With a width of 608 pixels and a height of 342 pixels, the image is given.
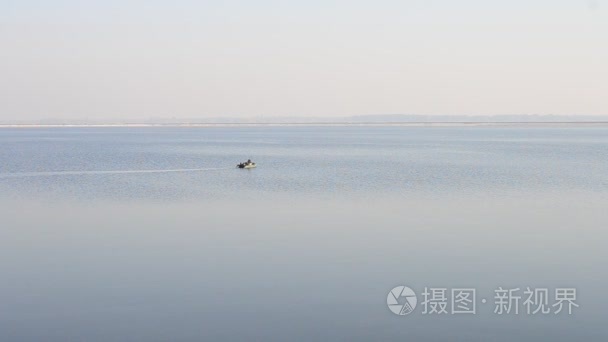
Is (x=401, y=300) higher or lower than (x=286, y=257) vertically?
lower

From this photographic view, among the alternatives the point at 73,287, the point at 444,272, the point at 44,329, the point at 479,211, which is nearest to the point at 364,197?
the point at 479,211

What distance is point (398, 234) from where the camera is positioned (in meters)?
26.3

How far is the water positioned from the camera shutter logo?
0.75 ft

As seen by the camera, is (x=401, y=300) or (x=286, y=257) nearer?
(x=401, y=300)

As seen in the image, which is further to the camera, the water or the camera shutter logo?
the camera shutter logo

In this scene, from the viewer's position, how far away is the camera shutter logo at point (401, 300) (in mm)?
16891

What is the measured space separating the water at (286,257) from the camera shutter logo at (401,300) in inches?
9.0

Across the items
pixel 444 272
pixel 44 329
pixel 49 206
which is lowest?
pixel 44 329

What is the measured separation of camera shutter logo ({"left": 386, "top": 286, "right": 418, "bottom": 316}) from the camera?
55.4 feet

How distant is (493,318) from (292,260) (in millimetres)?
7113

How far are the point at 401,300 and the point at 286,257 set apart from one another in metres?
5.46

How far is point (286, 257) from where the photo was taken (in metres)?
22.4

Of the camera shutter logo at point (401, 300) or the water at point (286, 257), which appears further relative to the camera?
the camera shutter logo at point (401, 300)

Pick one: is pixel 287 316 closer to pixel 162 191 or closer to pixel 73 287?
pixel 73 287
